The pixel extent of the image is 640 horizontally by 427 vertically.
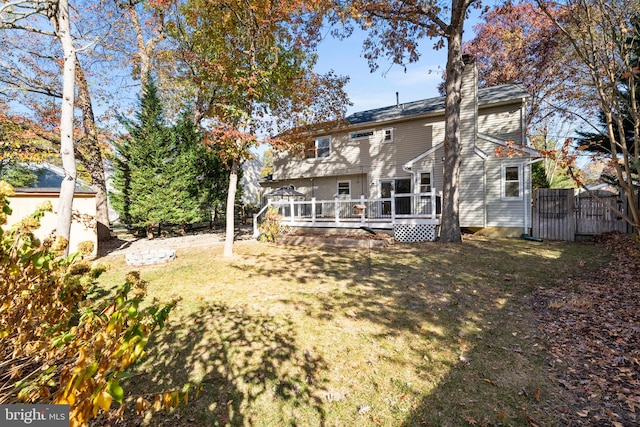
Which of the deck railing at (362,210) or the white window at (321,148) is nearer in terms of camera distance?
the deck railing at (362,210)

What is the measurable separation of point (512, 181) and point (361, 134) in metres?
8.29

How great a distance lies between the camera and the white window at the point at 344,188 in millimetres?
17688

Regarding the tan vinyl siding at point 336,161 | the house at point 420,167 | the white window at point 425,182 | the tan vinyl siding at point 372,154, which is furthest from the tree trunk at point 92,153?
the white window at point 425,182

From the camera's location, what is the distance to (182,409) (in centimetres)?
272

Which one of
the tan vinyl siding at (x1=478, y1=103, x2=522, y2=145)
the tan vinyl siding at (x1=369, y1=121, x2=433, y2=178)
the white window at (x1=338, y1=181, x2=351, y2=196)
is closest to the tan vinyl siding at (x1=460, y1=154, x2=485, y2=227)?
the tan vinyl siding at (x1=478, y1=103, x2=522, y2=145)

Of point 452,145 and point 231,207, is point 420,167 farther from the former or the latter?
point 231,207

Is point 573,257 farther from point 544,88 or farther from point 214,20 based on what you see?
point 544,88

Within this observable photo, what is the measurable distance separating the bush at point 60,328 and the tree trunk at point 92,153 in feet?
45.4

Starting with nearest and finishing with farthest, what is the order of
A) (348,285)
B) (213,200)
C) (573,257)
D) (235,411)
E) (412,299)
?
(235,411), (412,299), (348,285), (573,257), (213,200)

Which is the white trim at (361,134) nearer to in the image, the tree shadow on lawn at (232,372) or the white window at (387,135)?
the white window at (387,135)

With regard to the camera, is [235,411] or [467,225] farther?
[467,225]

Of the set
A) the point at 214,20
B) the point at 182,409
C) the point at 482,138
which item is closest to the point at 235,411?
the point at 182,409

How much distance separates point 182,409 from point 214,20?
10415 millimetres

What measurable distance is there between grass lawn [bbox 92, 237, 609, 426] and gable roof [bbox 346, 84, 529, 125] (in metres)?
8.95
